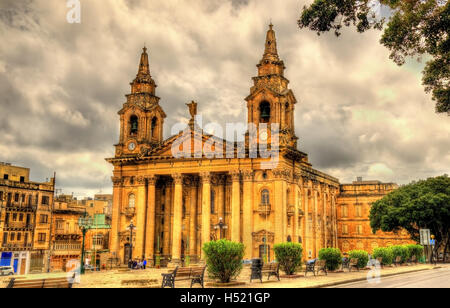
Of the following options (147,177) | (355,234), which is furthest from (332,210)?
(147,177)

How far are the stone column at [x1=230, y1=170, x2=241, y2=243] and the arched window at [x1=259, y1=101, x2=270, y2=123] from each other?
21.4 ft

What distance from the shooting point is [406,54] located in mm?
20797

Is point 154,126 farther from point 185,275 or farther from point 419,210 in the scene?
point 185,275

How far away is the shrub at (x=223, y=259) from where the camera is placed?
23.6 meters

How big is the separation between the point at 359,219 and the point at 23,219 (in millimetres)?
46239

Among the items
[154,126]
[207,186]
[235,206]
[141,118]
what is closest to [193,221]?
[207,186]

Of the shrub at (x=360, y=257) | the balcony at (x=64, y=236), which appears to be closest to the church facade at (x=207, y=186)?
the shrub at (x=360, y=257)

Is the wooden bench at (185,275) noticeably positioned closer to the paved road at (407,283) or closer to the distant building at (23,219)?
the paved road at (407,283)

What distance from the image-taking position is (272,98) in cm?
5056

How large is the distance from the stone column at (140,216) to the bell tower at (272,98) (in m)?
13.7

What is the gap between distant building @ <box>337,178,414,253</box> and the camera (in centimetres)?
7000
